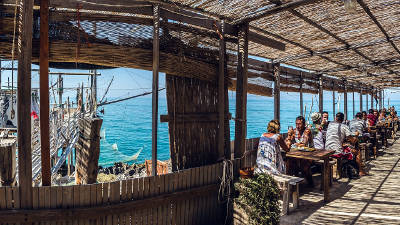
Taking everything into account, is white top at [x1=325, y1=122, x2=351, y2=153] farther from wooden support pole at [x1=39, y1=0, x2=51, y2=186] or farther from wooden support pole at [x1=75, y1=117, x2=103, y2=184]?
wooden support pole at [x1=39, y1=0, x2=51, y2=186]

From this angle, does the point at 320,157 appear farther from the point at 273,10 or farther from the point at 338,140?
the point at 273,10

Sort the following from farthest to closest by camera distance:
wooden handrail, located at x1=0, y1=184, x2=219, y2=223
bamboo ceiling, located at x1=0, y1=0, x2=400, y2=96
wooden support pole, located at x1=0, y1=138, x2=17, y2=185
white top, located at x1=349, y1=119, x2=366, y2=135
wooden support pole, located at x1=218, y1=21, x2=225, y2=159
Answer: white top, located at x1=349, y1=119, x2=366, y2=135
wooden support pole, located at x1=218, y1=21, x2=225, y2=159
wooden support pole, located at x1=0, y1=138, x2=17, y2=185
bamboo ceiling, located at x1=0, y1=0, x2=400, y2=96
wooden handrail, located at x1=0, y1=184, x2=219, y2=223

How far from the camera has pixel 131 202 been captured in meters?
4.09

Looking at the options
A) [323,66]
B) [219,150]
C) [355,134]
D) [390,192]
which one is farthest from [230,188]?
[323,66]

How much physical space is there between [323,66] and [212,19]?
28.1ft

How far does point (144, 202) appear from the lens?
4.20 meters

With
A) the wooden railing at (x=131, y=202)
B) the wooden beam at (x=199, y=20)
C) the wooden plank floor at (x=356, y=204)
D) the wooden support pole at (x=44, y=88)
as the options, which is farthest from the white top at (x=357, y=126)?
the wooden support pole at (x=44, y=88)

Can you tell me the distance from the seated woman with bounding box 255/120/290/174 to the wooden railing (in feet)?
3.43

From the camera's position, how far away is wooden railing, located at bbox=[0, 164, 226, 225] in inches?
142

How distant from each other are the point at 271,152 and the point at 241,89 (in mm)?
1411

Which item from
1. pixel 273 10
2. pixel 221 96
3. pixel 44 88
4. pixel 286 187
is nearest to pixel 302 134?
pixel 286 187

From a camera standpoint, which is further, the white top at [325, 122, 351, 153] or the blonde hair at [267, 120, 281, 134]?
the white top at [325, 122, 351, 153]

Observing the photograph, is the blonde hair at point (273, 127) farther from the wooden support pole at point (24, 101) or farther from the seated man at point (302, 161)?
the wooden support pole at point (24, 101)

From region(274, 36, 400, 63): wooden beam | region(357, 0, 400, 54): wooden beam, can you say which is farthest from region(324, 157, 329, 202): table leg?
region(274, 36, 400, 63): wooden beam
